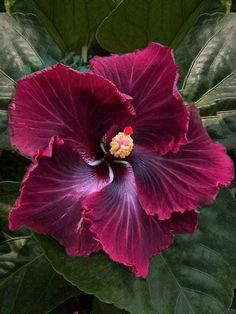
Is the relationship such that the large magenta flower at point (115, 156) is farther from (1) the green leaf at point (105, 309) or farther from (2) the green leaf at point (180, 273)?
(1) the green leaf at point (105, 309)

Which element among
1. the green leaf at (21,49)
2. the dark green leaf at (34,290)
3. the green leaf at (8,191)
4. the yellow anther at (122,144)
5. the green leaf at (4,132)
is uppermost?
the yellow anther at (122,144)

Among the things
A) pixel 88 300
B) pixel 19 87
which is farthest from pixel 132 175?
pixel 88 300

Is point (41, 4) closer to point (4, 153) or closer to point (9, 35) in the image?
point (9, 35)

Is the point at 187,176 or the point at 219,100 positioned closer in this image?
the point at 187,176

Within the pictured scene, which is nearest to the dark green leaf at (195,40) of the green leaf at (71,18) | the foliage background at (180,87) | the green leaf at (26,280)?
the foliage background at (180,87)

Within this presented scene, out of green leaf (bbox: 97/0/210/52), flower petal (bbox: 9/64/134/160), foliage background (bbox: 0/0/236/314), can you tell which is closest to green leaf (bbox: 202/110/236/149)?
foliage background (bbox: 0/0/236/314)

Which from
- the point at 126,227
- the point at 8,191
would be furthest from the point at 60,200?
the point at 8,191

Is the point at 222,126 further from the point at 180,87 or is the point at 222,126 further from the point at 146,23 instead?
the point at 146,23
